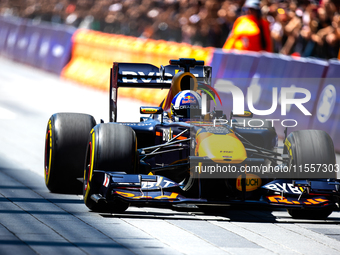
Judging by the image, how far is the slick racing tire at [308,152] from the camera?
276 inches

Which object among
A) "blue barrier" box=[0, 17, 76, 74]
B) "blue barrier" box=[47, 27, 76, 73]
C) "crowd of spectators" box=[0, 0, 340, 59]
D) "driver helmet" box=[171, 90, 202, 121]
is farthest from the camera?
"blue barrier" box=[0, 17, 76, 74]

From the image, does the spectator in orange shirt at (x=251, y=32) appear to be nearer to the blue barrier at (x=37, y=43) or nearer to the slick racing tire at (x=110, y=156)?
the slick racing tire at (x=110, y=156)

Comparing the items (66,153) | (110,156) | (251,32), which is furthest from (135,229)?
(251,32)

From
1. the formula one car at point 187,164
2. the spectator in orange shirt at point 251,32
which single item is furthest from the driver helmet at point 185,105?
the spectator in orange shirt at point 251,32

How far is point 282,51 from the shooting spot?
15.5m

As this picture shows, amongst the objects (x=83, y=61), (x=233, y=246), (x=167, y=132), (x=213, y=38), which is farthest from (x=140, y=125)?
(x=83, y=61)

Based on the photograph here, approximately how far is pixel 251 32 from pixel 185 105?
280 inches

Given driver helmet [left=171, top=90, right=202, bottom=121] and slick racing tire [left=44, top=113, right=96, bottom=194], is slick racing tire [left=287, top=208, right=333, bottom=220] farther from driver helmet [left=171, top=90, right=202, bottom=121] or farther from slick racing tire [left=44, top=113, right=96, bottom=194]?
slick racing tire [left=44, top=113, right=96, bottom=194]

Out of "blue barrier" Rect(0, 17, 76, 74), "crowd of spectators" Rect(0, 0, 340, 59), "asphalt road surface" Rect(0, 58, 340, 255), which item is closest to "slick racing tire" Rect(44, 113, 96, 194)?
"asphalt road surface" Rect(0, 58, 340, 255)

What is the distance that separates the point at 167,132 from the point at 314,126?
469 centimetres

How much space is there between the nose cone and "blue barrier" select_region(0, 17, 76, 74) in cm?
1585

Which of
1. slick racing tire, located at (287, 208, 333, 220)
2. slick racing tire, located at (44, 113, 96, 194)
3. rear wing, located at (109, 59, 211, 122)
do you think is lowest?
slick racing tire, located at (287, 208, 333, 220)

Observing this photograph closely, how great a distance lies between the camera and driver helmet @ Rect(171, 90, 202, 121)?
25.2ft

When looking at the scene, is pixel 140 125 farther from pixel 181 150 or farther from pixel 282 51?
pixel 282 51
